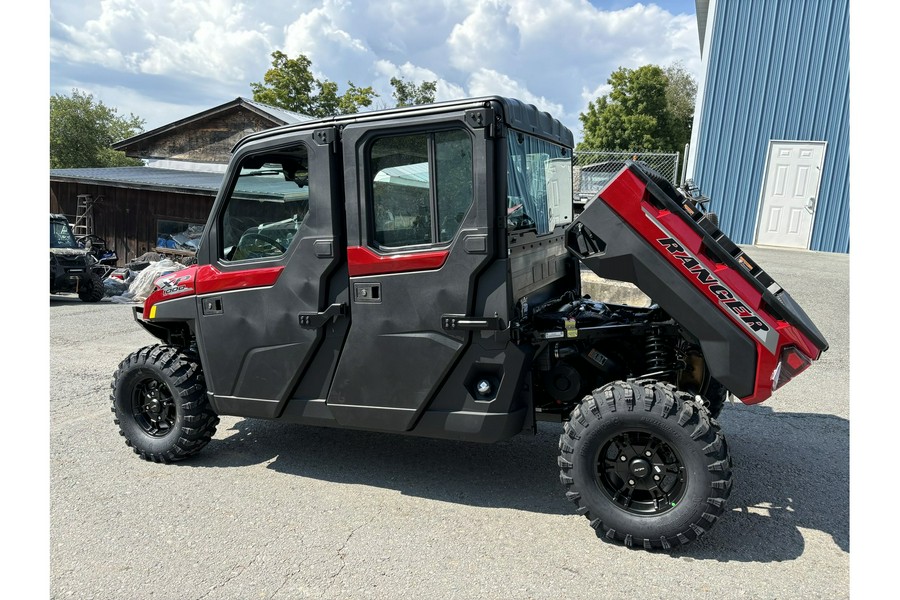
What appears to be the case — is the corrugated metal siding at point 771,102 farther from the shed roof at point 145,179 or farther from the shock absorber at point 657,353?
the shed roof at point 145,179

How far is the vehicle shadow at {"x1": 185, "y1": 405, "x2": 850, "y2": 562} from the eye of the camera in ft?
11.6

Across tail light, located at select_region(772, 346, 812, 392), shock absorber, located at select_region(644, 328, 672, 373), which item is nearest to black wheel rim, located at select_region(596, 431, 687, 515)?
shock absorber, located at select_region(644, 328, 672, 373)

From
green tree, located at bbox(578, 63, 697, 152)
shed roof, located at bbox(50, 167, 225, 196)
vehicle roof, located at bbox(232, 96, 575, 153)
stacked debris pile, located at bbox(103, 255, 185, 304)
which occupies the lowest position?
stacked debris pile, located at bbox(103, 255, 185, 304)

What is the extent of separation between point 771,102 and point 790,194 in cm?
214

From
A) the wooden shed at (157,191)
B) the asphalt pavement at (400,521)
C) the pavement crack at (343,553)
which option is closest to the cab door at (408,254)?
the pavement crack at (343,553)

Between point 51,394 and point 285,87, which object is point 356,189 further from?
point 285,87

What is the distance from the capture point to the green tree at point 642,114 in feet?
138

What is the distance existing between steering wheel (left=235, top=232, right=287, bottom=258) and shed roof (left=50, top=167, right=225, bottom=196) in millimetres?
14099

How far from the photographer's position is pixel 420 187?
3.60m

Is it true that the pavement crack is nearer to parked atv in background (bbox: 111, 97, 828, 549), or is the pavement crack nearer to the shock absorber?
parked atv in background (bbox: 111, 97, 828, 549)

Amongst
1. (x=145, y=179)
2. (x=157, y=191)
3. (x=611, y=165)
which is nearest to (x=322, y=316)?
(x=611, y=165)

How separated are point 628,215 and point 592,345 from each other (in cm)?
94

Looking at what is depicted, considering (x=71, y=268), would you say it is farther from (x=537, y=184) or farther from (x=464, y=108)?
(x=464, y=108)

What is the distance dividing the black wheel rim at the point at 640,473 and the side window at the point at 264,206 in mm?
2386
